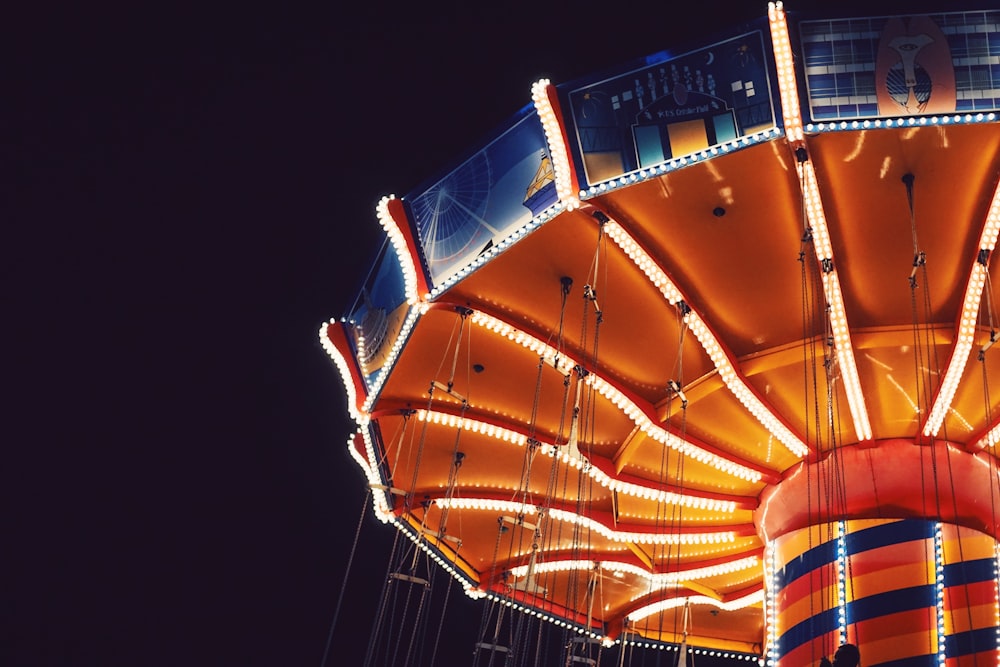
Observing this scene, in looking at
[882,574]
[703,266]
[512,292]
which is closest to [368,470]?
[512,292]

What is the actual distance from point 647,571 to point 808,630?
15.7 feet

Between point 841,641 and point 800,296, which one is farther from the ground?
point 800,296

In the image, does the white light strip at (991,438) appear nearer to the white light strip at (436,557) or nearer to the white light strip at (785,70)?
the white light strip at (785,70)

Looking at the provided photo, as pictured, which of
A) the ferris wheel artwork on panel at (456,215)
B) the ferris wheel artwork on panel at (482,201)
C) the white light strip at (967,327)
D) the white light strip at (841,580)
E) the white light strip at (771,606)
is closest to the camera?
the white light strip at (967,327)

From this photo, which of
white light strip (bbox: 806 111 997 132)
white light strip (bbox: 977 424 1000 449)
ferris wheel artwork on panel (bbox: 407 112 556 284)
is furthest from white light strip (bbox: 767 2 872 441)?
ferris wheel artwork on panel (bbox: 407 112 556 284)

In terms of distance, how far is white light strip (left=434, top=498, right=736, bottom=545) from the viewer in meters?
17.2

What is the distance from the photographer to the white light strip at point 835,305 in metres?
11.8

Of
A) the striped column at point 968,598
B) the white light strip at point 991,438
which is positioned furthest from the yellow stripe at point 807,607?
the white light strip at point 991,438

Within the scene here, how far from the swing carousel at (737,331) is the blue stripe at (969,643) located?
0.04 meters

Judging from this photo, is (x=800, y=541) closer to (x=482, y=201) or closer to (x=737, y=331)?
(x=737, y=331)

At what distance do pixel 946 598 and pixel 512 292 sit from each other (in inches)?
281

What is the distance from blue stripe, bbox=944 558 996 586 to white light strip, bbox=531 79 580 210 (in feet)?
24.1

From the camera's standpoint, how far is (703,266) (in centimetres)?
1328

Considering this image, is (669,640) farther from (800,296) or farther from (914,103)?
(914,103)
